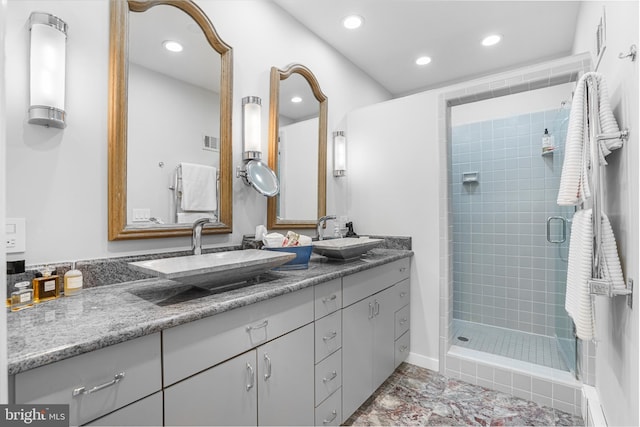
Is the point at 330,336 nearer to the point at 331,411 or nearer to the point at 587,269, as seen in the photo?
the point at 331,411

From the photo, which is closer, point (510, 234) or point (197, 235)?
point (197, 235)

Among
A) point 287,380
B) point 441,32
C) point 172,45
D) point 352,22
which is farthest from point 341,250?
point 441,32

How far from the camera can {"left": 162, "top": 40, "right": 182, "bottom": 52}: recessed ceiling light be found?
1541 mm

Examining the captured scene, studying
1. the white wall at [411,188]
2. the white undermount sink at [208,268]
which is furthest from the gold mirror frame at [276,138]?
the white undermount sink at [208,268]

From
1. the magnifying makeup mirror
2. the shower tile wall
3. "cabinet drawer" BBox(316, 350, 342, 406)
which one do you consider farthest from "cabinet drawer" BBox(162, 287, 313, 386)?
the shower tile wall

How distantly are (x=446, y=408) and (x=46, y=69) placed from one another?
259 centimetres

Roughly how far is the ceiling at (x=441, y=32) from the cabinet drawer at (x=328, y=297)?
2.00 m

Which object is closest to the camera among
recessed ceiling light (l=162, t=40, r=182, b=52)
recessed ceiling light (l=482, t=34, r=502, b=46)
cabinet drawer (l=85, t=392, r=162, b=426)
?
cabinet drawer (l=85, t=392, r=162, b=426)

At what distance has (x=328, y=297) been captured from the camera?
1.51 metres

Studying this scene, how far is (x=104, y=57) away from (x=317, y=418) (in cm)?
190

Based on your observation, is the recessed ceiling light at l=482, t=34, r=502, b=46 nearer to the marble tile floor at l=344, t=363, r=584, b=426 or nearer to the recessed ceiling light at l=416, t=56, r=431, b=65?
the recessed ceiling light at l=416, t=56, r=431, b=65

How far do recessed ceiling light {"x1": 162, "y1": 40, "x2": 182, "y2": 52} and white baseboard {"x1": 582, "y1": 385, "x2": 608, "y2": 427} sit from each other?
2.71m

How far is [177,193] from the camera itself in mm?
1559

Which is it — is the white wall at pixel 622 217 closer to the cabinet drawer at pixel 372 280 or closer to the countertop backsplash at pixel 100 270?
the cabinet drawer at pixel 372 280
